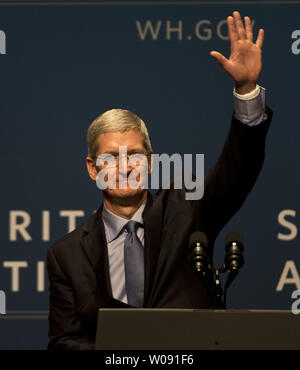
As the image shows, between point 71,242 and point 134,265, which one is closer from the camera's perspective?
point 134,265

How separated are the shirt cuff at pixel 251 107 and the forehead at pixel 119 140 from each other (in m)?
0.41

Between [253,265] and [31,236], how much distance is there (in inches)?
44.2

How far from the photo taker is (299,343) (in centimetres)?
178

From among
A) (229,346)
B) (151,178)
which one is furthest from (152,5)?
(229,346)

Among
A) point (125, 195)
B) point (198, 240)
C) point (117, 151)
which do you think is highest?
point (117, 151)

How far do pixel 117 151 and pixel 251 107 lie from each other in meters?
0.52

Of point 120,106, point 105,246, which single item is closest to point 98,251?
point 105,246

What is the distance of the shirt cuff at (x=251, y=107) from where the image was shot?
2309 millimetres

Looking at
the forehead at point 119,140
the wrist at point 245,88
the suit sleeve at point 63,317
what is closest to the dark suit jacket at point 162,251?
the suit sleeve at point 63,317

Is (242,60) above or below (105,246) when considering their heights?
above

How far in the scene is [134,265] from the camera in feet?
8.39

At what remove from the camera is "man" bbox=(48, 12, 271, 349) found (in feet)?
8.09

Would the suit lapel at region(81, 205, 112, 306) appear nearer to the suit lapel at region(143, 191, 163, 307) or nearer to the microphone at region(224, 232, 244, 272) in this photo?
the suit lapel at region(143, 191, 163, 307)

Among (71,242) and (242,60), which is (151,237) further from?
(242,60)
